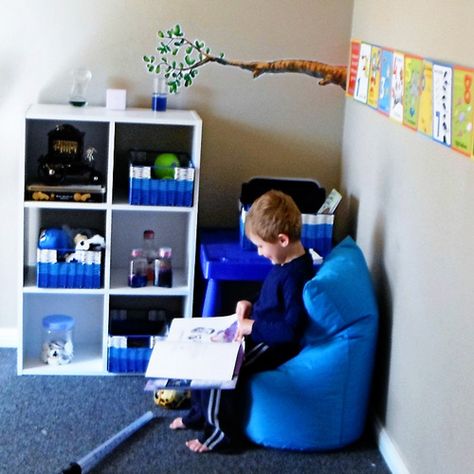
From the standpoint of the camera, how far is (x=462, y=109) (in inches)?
88.4

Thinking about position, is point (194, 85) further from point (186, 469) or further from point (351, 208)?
point (186, 469)

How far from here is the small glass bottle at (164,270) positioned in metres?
3.42

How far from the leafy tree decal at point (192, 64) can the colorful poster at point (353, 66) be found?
0.17ft

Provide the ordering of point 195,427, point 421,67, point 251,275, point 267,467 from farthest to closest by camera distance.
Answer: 1. point 251,275
2. point 195,427
3. point 267,467
4. point 421,67

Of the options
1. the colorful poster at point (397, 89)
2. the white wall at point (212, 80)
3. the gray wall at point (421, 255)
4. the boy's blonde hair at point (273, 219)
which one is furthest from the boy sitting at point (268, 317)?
the white wall at point (212, 80)

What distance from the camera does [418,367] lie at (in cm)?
260

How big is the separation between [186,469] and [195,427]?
26cm

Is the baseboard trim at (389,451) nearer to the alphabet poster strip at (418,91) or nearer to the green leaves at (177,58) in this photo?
the alphabet poster strip at (418,91)

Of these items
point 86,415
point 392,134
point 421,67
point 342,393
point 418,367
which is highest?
point 421,67

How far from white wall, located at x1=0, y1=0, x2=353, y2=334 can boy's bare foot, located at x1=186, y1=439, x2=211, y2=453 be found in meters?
1.05

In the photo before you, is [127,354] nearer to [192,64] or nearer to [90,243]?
[90,243]

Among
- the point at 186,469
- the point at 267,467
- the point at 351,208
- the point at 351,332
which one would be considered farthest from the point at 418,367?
the point at 351,208

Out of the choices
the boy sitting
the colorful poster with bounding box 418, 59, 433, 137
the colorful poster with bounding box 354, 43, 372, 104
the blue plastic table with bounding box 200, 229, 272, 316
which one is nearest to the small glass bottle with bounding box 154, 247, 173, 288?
the blue plastic table with bounding box 200, 229, 272, 316

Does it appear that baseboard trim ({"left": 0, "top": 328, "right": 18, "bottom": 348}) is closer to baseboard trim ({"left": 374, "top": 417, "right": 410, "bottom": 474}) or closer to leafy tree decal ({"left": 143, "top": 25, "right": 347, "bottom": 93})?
leafy tree decal ({"left": 143, "top": 25, "right": 347, "bottom": 93})
